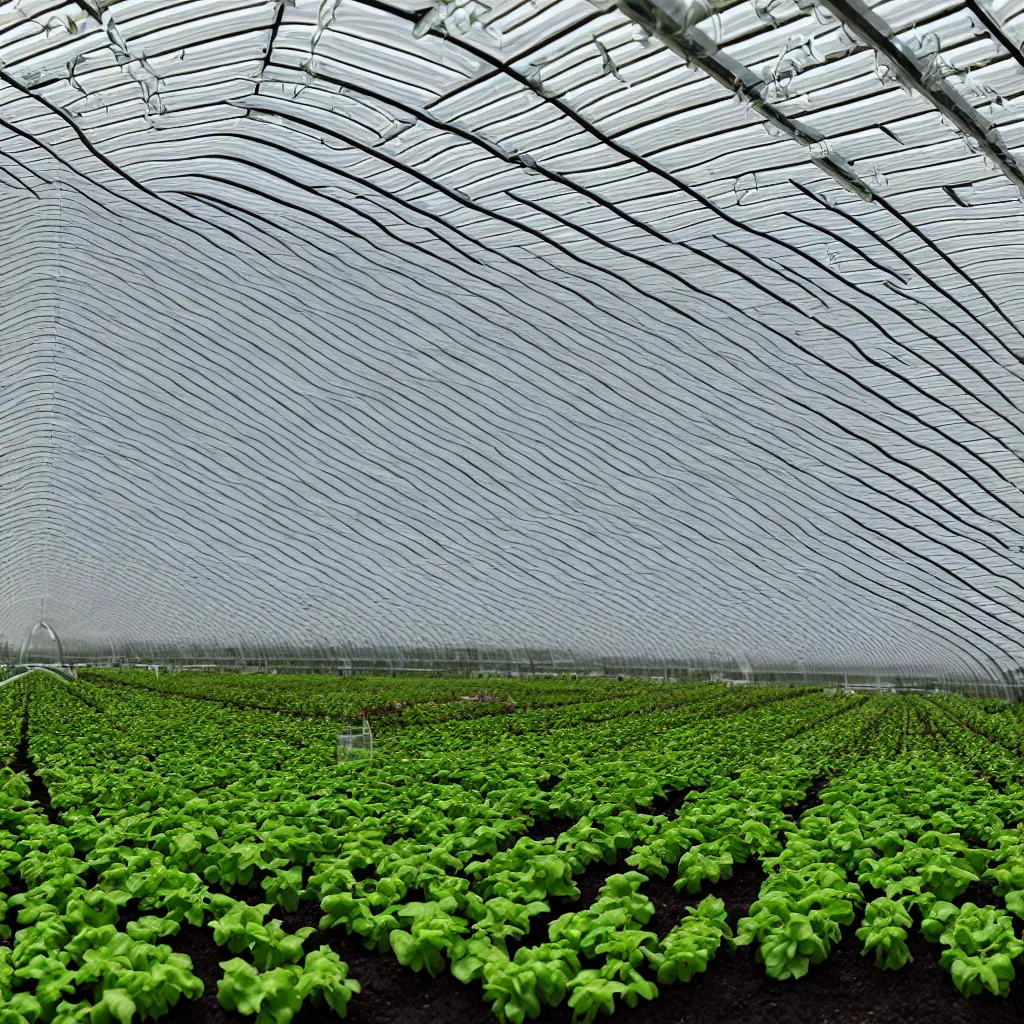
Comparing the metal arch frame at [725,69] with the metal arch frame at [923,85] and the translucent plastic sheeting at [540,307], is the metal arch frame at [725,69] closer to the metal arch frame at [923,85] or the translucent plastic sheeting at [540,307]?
the translucent plastic sheeting at [540,307]

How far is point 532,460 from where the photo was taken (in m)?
30.9

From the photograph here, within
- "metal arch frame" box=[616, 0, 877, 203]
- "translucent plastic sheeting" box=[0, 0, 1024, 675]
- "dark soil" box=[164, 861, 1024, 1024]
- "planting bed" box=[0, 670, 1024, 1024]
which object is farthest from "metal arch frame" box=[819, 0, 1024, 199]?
"dark soil" box=[164, 861, 1024, 1024]

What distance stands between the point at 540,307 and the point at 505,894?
17.5 m

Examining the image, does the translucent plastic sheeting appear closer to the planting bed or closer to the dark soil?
the planting bed

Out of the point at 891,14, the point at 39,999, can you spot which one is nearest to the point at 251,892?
the point at 39,999

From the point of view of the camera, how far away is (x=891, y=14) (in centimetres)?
1041

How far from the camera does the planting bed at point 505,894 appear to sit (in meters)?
5.37

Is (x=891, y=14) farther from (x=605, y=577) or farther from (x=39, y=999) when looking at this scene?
(x=605, y=577)

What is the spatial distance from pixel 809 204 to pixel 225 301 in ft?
46.2

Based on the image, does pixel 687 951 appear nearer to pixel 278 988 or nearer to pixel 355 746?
pixel 278 988

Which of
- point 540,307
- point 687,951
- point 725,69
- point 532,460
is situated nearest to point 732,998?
point 687,951

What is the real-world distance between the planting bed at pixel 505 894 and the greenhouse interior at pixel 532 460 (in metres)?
0.04

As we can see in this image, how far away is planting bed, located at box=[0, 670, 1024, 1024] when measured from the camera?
5371 millimetres

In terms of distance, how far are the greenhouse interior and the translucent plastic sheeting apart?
101mm
